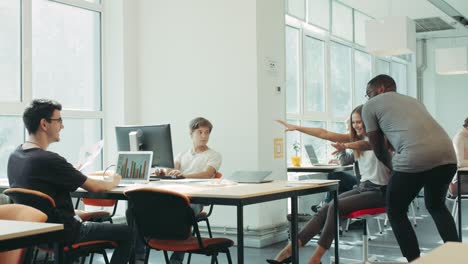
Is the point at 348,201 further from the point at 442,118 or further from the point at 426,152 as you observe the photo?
the point at 442,118

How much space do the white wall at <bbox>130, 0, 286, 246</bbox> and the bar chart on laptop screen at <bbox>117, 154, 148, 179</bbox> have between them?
68.6 inches

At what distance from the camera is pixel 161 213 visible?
3.04 metres

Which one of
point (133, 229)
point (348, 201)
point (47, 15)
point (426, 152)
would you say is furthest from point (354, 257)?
point (47, 15)

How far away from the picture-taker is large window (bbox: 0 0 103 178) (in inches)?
195

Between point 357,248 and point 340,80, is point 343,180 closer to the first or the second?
point 357,248

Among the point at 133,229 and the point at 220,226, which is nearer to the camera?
the point at 133,229

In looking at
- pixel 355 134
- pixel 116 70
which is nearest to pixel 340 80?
pixel 116 70

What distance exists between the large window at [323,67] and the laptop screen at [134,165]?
12.5 feet

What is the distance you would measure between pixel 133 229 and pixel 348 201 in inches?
56.8

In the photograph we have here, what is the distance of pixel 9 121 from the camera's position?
16.2ft

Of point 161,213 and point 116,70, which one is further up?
point 116,70

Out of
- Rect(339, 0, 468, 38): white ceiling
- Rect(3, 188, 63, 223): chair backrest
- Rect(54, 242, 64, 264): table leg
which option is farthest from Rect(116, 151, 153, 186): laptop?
Rect(339, 0, 468, 38): white ceiling

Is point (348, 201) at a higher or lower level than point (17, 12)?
lower

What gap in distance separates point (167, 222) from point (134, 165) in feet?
2.91
